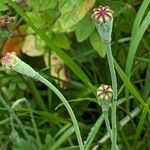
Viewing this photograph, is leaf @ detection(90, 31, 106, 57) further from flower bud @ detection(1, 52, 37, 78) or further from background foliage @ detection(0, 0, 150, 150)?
flower bud @ detection(1, 52, 37, 78)

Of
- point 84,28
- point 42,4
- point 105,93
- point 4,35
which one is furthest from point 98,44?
point 105,93

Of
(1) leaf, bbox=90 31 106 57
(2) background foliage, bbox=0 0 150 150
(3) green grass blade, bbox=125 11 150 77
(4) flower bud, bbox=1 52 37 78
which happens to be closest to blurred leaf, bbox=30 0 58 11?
(2) background foliage, bbox=0 0 150 150

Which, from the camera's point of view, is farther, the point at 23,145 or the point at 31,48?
the point at 31,48

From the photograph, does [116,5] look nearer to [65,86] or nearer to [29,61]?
[65,86]

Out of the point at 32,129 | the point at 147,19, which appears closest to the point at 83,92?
the point at 32,129

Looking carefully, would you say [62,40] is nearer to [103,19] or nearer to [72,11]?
[72,11]

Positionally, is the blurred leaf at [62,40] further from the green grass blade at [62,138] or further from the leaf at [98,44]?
the green grass blade at [62,138]

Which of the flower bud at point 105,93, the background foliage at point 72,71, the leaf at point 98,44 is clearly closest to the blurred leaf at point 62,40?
the background foliage at point 72,71
